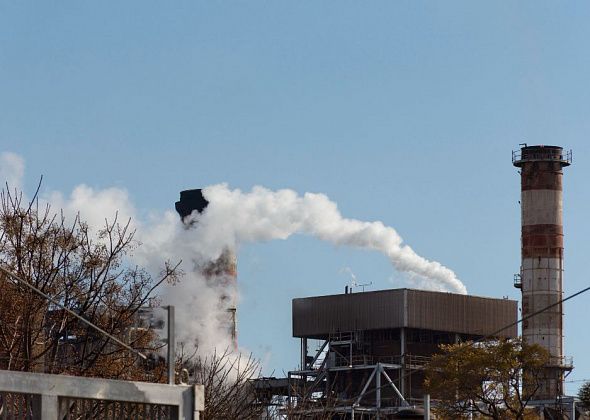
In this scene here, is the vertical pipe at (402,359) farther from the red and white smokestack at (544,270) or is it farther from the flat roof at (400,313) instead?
the red and white smokestack at (544,270)

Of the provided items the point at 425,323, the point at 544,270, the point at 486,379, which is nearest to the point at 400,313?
the point at 425,323

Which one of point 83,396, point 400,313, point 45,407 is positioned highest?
point 400,313

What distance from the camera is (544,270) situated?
11262 centimetres

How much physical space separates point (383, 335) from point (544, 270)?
43.3 ft

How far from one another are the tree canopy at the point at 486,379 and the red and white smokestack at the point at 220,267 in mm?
34031

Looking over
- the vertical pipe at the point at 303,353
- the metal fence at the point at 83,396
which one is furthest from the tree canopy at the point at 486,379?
the metal fence at the point at 83,396

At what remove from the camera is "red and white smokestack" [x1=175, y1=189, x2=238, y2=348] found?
11775 cm

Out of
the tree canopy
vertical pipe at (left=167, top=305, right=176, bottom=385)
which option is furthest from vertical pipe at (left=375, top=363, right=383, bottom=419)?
vertical pipe at (left=167, top=305, right=176, bottom=385)

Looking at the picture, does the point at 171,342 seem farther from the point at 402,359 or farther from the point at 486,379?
the point at 402,359

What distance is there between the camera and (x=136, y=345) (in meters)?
41.7

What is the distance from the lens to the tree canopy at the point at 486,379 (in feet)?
273

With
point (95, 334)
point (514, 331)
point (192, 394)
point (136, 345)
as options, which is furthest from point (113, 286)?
point (514, 331)

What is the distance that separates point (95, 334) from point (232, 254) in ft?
248

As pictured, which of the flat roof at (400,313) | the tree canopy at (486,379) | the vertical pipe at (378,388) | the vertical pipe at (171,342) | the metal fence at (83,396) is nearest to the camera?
the metal fence at (83,396)
